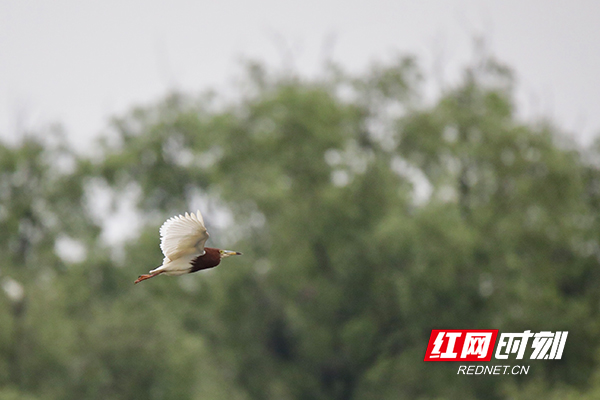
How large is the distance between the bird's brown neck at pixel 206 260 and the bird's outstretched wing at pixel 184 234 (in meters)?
0.15

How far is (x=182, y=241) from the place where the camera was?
12.0 metres

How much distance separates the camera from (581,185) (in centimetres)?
3675

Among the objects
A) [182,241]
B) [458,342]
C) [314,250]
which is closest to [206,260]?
[182,241]

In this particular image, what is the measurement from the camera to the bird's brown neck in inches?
476

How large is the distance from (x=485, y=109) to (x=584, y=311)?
9996 mm

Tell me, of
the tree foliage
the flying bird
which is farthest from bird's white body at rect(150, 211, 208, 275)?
the tree foliage

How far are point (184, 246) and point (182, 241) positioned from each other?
10 cm

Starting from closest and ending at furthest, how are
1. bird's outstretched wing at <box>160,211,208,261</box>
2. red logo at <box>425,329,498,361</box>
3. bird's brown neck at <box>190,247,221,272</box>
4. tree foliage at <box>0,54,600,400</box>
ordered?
bird's outstretched wing at <box>160,211,208,261</box> < bird's brown neck at <box>190,247,221,272</box> < red logo at <box>425,329,498,361</box> < tree foliage at <box>0,54,600,400</box>

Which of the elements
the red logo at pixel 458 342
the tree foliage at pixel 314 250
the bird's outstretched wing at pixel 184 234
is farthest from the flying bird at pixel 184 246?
the tree foliage at pixel 314 250

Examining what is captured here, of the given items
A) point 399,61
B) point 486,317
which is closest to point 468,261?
point 486,317

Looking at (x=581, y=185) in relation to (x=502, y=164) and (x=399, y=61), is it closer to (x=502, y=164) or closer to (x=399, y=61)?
(x=502, y=164)

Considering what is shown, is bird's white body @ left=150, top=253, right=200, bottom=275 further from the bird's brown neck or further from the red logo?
the red logo

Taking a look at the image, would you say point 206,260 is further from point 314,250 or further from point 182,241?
point 314,250

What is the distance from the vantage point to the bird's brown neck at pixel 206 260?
1209 cm
